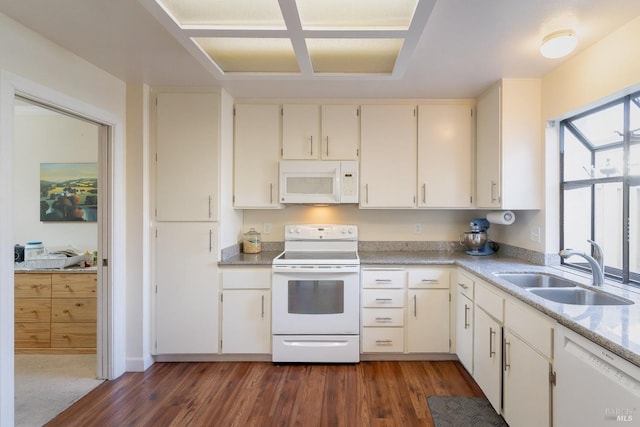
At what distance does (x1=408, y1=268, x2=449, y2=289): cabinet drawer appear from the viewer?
2.53m

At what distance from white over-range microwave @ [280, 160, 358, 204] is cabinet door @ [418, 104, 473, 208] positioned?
0.67m

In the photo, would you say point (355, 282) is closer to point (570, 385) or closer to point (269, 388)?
point (269, 388)

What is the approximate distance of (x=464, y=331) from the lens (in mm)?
2342

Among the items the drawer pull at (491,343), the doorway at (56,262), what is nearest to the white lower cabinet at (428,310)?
the drawer pull at (491,343)

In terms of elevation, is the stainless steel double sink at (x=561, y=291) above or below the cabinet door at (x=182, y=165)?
below

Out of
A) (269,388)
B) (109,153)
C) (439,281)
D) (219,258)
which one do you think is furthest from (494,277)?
(109,153)

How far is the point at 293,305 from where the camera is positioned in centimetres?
250

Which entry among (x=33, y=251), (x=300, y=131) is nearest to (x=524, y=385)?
(x=300, y=131)

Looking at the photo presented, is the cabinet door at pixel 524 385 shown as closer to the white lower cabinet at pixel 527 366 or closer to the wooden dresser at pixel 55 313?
the white lower cabinet at pixel 527 366

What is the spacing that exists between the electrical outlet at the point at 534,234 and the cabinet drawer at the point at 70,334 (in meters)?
4.03

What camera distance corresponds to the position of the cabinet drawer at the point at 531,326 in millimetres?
1360

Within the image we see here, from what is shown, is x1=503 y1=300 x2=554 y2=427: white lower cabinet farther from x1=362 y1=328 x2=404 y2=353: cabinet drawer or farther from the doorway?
the doorway

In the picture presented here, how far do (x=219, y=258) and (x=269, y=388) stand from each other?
3.61ft

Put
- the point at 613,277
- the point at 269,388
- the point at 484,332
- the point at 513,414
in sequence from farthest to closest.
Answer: the point at 269,388
the point at 484,332
the point at 613,277
the point at 513,414
